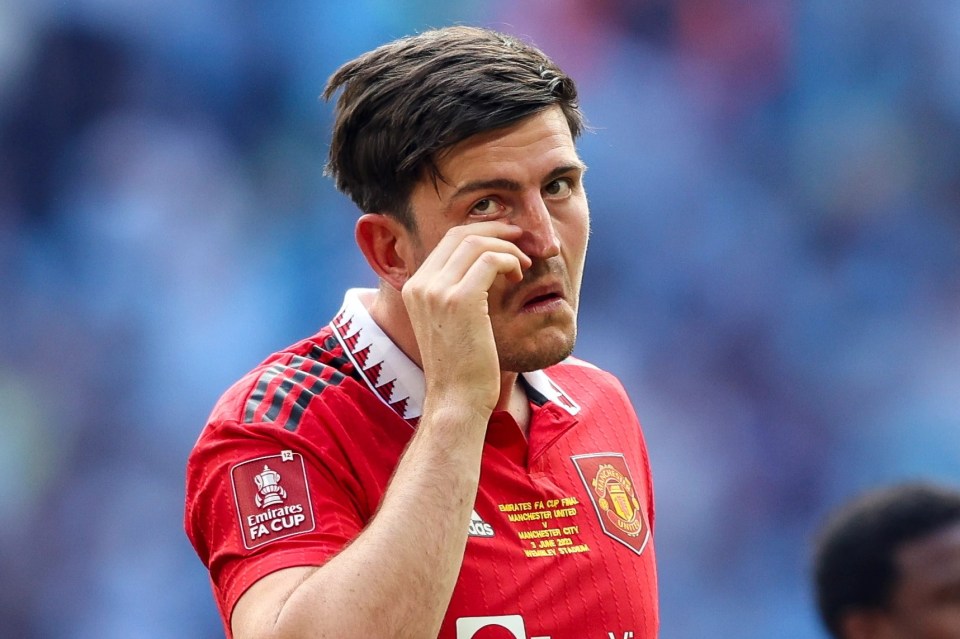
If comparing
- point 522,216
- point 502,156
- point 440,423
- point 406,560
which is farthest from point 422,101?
point 406,560

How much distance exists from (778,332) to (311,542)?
3852 mm

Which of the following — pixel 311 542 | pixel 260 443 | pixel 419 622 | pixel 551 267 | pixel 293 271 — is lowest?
pixel 419 622

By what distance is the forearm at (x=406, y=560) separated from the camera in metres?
2.05

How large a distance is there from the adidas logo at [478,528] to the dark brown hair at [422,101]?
0.60m

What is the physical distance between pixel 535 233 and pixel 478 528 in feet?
1.86

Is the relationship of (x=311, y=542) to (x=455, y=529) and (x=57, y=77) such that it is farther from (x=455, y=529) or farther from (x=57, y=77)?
(x=57, y=77)

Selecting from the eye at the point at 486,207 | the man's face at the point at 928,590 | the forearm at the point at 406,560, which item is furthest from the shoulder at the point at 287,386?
the man's face at the point at 928,590

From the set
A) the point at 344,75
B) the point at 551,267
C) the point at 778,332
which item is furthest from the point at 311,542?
the point at 778,332

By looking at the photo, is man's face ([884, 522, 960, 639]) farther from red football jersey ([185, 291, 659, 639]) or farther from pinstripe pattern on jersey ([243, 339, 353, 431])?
pinstripe pattern on jersey ([243, 339, 353, 431])

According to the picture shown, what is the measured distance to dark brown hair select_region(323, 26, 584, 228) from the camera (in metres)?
2.48

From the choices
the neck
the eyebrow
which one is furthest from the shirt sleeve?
the eyebrow

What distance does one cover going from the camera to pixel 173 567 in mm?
4777

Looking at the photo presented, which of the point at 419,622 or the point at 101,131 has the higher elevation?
the point at 101,131

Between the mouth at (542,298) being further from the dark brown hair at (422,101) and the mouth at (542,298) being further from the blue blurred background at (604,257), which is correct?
the blue blurred background at (604,257)
